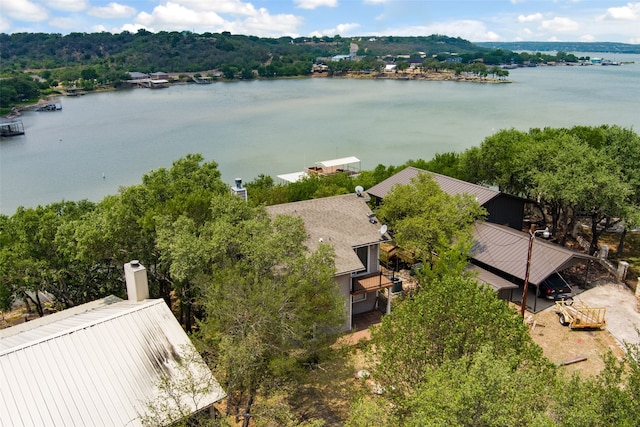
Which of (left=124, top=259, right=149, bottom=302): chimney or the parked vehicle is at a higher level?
(left=124, top=259, right=149, bottom=302): chimney

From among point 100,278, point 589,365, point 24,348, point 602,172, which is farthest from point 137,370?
point 602,172

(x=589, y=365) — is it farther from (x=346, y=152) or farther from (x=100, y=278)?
(x=346, y=152)

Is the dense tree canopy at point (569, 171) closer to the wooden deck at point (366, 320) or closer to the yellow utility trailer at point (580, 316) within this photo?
the yellow utility trailer at point (580, 316)

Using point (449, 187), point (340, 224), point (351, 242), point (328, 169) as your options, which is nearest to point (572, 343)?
point (351, 242)

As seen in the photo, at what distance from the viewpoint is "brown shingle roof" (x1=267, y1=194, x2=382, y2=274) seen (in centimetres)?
1822

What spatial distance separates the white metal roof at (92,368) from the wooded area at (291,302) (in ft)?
3.97

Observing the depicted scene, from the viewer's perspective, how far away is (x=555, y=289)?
21672 millimetres

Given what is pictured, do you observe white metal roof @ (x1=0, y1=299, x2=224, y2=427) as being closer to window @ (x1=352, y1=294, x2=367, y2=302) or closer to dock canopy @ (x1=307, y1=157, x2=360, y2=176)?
window @ (x1=352, y1=294, x2=367, y2=302)

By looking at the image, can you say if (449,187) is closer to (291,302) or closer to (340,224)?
(340,224)

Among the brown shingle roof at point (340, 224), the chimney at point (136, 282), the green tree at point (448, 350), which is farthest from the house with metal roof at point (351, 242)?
the chimney at point (136, 282)

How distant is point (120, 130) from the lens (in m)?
75.5

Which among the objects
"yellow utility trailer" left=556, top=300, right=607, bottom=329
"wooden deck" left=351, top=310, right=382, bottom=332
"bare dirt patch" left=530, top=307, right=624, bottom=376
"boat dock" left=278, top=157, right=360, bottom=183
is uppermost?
"boat dock" left=278, top=157, right=360, bottom=183

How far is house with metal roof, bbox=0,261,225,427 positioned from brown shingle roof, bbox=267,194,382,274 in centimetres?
723

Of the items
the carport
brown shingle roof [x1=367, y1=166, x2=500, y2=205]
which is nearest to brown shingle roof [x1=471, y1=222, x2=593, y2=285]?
the carport
